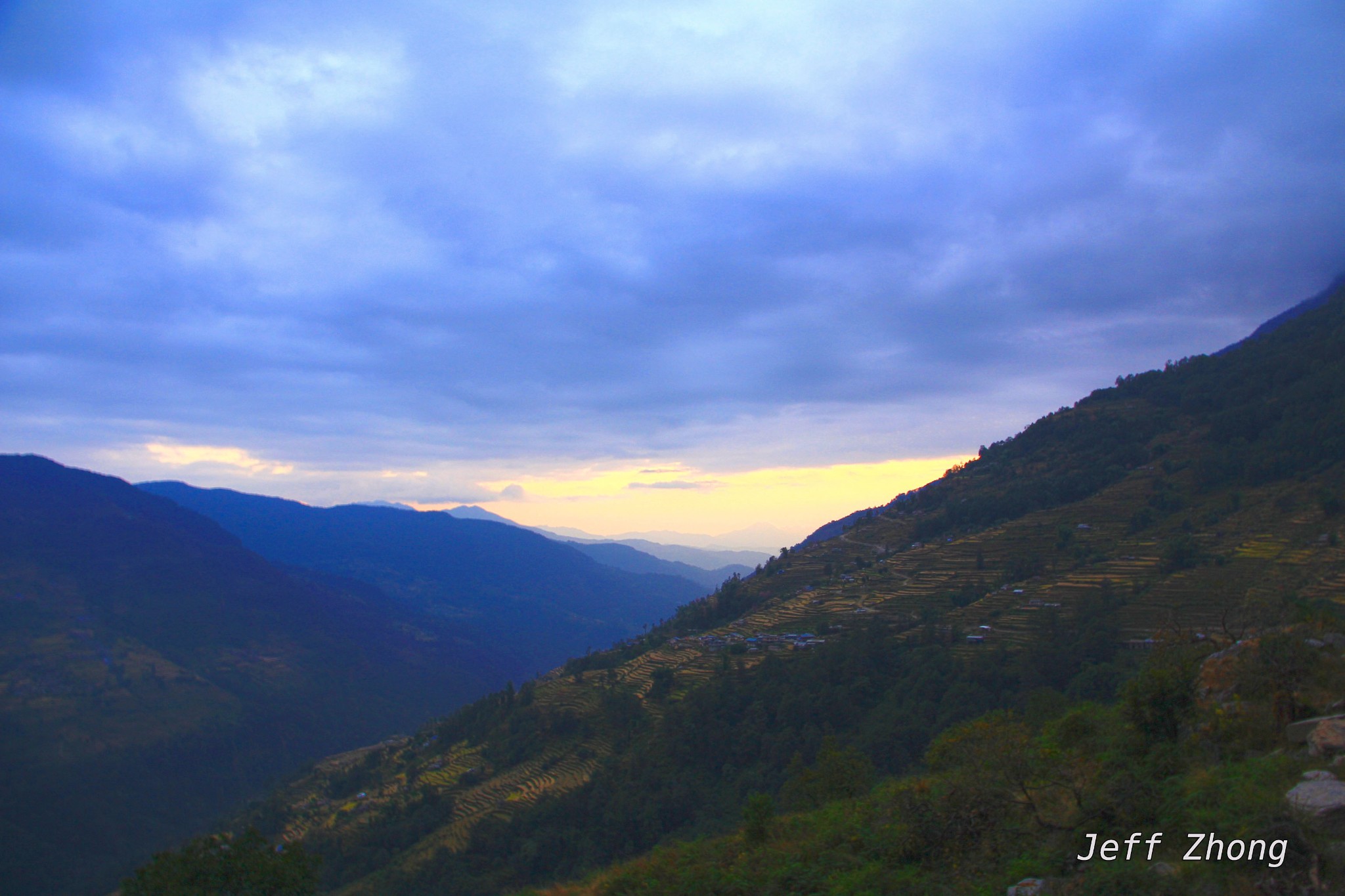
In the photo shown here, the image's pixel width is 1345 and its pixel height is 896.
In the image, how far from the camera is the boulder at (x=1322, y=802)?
25.2 ft

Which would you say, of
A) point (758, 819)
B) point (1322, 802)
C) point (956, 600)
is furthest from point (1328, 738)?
point (956, 600)

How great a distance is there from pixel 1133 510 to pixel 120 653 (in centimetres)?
18903

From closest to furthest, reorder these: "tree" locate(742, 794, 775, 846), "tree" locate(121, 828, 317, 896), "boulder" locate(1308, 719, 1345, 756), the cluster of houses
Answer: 1. "boulder" locate(1308, 719, 1345, 756)
2. "tree" locate(121, 828, 317, 896)
3. "tree" locate(742, 794, 775, 846)
4. the cluster of houses

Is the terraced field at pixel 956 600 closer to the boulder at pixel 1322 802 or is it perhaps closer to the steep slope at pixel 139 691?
the steep slope at pixel 139 691

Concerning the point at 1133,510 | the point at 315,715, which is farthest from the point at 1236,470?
the point at 315,715

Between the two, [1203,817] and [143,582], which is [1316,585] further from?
[143,582]

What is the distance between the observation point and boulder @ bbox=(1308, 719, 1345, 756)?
9469 mm

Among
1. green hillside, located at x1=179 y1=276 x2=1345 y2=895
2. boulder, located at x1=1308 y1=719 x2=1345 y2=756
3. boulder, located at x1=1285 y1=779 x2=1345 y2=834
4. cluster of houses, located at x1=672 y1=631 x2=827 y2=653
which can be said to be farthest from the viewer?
cluster of houses, located at x1=672 y1=631 x2=827 y2=653

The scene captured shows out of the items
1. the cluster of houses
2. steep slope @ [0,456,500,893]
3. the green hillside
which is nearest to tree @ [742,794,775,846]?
the green hillside

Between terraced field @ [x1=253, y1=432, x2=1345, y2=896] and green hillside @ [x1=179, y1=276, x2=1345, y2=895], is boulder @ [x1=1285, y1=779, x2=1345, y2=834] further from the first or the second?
terraced field @ [x1=253, y1=432, x2=1345, y2=896]

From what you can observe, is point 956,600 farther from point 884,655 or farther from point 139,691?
point 139,691

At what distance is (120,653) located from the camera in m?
145

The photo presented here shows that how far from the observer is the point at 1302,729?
1040cm

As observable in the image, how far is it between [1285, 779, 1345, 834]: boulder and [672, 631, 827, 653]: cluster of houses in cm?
5487
